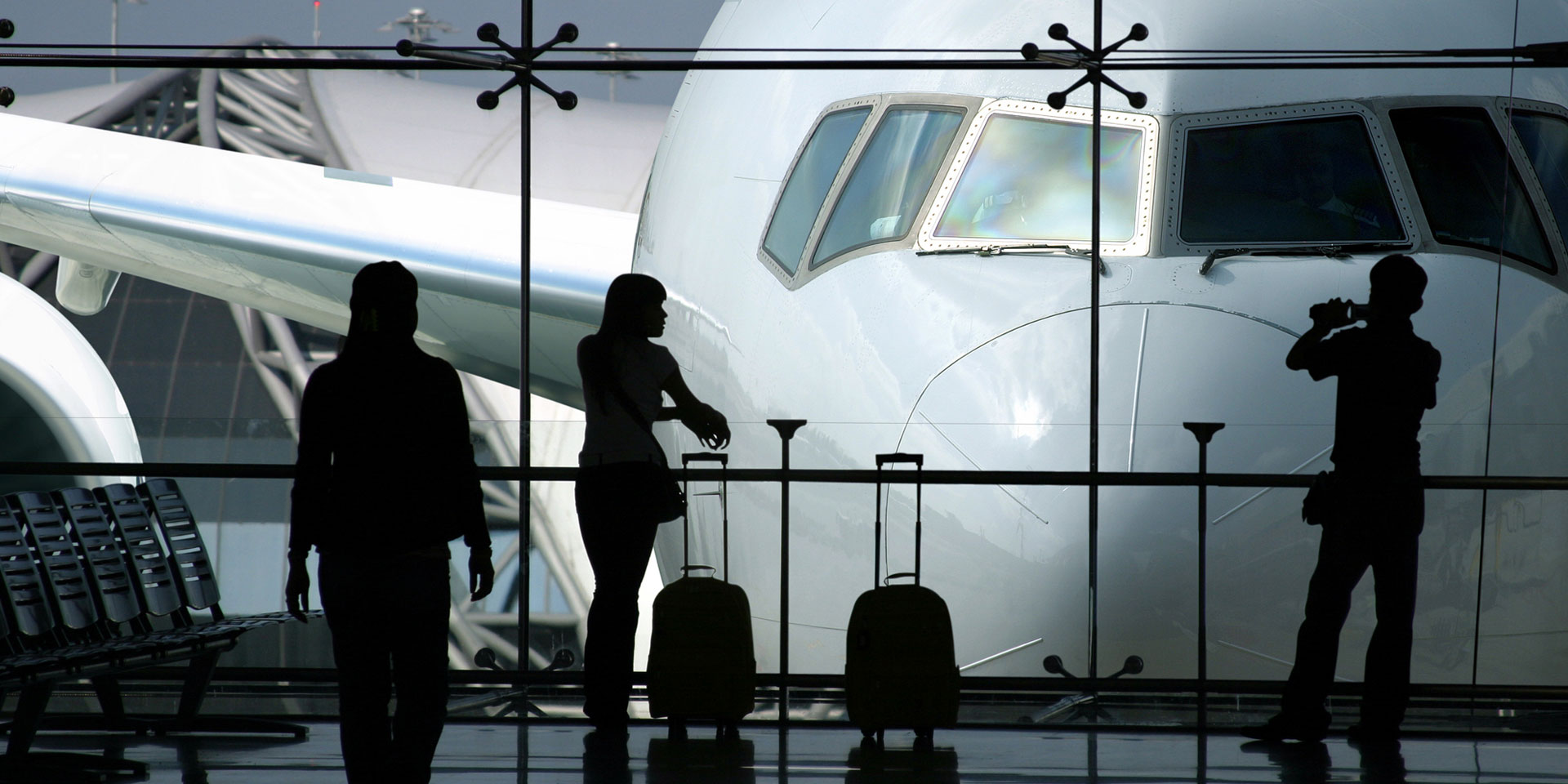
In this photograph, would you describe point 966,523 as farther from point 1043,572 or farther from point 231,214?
point 231,214

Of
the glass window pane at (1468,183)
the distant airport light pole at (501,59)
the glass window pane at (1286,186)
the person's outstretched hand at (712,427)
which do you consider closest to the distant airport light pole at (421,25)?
the distant airport light pole at (501,59)

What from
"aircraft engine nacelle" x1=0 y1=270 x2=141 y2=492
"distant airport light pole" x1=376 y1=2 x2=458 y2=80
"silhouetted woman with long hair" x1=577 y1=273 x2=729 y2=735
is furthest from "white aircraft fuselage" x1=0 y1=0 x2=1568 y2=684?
"distant airport light pole" x1=376 y1=2 x2=458 y2=80

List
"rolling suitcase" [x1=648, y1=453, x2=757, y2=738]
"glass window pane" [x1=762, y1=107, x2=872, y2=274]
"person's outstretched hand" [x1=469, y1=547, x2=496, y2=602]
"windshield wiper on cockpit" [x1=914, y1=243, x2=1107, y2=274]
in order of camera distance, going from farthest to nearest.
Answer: "glass window pane" [x1=762, y1=107, x2=872, y2=274], "windshield wiper on cockpit" [x1=914, y1=243, x2=1107, y2=274], "rolling suitcase" [x1=648, y1=453, x2=757, y2=738], "person's outstretched hand" [x1=469, y1=547, x2=496, y2=602]

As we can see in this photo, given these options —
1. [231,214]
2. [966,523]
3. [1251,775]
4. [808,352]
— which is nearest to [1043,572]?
[966,523]

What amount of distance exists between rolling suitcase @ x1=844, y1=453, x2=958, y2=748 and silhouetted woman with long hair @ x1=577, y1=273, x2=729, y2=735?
73 cm

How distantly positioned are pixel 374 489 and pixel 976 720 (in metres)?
2.41

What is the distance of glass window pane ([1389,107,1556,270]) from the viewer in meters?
5.14

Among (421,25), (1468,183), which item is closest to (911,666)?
(1468,183)

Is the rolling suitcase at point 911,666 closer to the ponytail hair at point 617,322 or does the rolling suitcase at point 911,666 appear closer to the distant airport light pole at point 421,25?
the ponytail hair at point 617,322

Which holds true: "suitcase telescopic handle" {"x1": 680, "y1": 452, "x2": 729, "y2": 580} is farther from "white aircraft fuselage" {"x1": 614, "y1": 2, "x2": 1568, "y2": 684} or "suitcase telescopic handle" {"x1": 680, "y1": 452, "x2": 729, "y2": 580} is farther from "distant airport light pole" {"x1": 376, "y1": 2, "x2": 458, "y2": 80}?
"distant airport light pole" {"x1": 376, "y1": 2, "x2": 458, "y2": 80}

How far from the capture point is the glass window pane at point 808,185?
5.71 meters

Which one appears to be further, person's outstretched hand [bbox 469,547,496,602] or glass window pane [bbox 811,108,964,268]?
glass window pane [bbox 811,108,964,268]

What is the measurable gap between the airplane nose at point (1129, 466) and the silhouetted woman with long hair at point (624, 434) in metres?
Result: 0.77

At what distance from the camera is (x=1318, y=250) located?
5.04 metres
